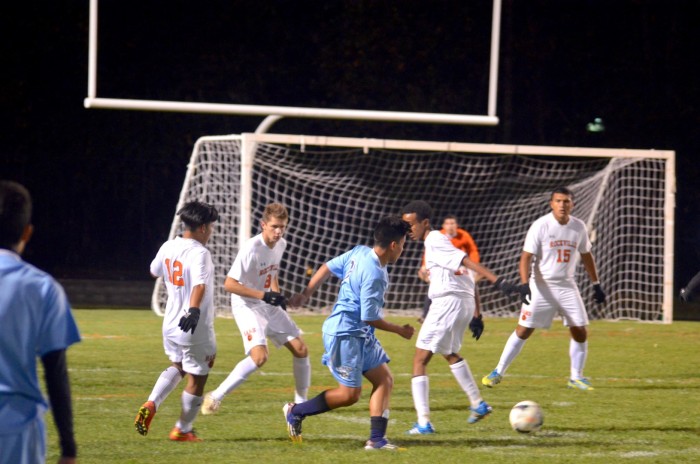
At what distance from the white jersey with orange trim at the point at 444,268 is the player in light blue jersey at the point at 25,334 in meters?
4.94

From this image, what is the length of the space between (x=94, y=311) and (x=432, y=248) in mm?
12484

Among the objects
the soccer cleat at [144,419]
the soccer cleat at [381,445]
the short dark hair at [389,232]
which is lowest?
the soccer cleat at [381,445]

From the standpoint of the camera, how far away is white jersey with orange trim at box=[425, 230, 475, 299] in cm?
Answer: 819

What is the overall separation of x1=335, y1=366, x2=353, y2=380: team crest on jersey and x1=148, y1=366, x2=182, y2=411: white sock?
3.83 feet

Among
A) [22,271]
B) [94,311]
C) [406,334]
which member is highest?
[22,271]

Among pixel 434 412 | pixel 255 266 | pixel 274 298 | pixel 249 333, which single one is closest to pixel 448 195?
pixel 434 412

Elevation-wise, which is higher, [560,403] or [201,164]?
[201,164]

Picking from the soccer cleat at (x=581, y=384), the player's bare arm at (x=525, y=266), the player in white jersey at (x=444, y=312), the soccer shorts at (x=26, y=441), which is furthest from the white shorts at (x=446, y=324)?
the soccer shorts at (x=26, y=441)

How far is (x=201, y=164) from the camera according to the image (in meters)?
18.7

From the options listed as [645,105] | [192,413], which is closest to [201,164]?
[192,413]

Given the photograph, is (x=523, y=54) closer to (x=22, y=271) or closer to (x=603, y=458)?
(x=603, y=458)

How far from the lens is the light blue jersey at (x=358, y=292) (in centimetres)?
688

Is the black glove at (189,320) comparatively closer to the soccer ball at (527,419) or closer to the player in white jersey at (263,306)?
the player in white jersey at (263,306)

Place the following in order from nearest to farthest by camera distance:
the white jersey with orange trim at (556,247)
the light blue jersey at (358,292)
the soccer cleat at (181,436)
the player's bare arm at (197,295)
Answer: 1. the light blue jersey at (358,292)
2. the player's bare arm at (197,295)
3. the soccer cleat at (181,436)
4. the white jersey with orange trim at (556,247)
